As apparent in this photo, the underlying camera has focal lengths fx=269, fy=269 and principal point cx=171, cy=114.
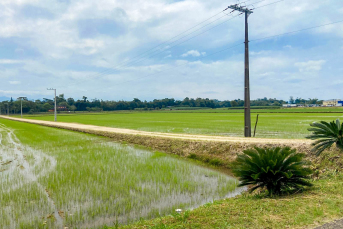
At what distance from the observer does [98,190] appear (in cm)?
977

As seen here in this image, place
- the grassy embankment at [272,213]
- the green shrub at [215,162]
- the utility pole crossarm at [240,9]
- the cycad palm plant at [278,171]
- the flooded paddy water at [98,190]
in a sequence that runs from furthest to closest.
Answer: the utility pole crossarm at [240,9] → the green shrub at [215,162] → the cycad palm plant at [278,171] → the flooded paddy water at [98,190] → the grassy embankment at [272,213]

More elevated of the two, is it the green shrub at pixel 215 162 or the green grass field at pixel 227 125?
the green grass field at pixel 227 125

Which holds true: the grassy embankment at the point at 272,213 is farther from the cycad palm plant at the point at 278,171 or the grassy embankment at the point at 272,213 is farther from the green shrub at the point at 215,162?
the green shrub at the point at 215,162

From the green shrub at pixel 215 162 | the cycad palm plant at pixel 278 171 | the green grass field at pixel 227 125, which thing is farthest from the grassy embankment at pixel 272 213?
the green grass field at pixel 227 125

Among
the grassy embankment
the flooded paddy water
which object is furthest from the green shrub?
the grassy embankment

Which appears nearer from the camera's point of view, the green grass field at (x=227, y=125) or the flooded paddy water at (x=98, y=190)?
the flooded paddy water at (x=98, y=190)

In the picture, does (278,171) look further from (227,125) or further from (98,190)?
(227,125)

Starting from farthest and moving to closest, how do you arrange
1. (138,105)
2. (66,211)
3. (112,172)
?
(138,105), (112,172), (66,211)

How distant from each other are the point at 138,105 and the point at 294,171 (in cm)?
17342

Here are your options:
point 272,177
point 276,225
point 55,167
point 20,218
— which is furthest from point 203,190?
point 55,167

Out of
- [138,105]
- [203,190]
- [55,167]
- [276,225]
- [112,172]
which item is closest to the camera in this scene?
[276,225]

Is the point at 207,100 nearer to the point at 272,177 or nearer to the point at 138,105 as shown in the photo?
the point at 138,105

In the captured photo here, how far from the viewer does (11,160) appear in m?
16.5

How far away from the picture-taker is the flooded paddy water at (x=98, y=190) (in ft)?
24.5
